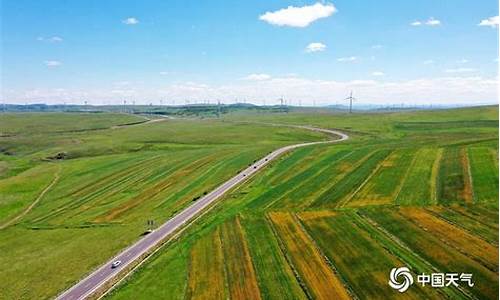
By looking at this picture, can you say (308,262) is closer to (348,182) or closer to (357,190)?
(357,190)

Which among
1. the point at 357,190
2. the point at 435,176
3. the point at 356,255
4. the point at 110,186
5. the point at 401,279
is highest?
the point at 435,176

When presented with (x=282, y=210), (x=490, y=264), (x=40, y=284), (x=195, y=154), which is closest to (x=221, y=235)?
(x=282, y=210)

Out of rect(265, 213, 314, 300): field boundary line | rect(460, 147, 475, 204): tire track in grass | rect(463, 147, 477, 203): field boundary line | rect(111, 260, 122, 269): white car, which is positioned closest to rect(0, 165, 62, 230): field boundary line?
rect(111, 260, 122, 269): white car

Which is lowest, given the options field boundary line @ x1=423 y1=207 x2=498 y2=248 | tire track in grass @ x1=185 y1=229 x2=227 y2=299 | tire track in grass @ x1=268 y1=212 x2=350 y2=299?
tire track in grass @ x1=185 y1=229 x2=227 y2=299

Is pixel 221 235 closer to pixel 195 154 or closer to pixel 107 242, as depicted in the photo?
pixel 107 242

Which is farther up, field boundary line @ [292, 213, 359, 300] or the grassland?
field boundary line @ [292, 213, 359, 300]

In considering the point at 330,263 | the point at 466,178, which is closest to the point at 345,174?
the point at 466,178

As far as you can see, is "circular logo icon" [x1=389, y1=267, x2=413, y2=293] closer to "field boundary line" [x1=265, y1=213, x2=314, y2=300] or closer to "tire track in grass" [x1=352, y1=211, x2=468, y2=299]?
"tire track in grass" [x1=352, y1=211, x2=468, y2=299]
